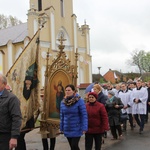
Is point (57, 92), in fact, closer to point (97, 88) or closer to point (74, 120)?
point (97, 88)

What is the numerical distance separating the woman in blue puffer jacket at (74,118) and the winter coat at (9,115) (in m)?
1.58

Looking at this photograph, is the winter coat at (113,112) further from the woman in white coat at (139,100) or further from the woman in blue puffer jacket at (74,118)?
the woman in blue puffer jacket at (74,118)

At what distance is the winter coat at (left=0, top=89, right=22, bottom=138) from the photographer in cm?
466

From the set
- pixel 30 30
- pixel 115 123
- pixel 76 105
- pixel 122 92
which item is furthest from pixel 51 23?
pixel 76 105

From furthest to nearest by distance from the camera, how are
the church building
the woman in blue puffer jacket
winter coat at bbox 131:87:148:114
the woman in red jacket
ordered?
1. the church building
2. winter coat at bbox 131:87:148:114
3. the woman in red jacket
4. the woman in blue puffer jacket

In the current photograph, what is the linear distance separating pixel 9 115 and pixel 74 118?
1.69 metres

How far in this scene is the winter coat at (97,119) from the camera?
6.53 meters

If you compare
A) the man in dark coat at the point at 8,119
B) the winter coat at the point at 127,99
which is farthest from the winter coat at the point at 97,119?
the winter coat at the point at 127,99

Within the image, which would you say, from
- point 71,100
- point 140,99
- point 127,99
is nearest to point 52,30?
point 127,99

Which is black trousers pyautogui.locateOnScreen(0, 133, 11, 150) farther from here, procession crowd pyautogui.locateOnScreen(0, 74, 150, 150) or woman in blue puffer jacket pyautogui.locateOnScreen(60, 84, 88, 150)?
woman in blue puffer jacket pyautogui.locateOnScreen(60, 84, 88, 150)

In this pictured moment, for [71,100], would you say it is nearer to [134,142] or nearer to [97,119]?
[97,119]

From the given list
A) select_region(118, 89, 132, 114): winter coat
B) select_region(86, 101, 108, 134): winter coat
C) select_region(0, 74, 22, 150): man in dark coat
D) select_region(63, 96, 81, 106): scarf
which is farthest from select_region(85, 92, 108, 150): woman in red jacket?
select_region(118, 89, 132, 114): winter coat

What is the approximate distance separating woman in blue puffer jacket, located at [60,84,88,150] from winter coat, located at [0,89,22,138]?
1584mm

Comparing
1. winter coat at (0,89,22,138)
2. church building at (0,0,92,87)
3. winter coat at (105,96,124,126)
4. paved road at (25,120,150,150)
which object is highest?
church building at (0,0,92,87)
